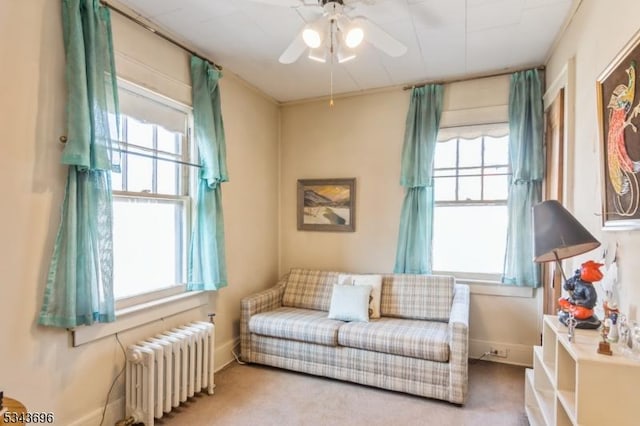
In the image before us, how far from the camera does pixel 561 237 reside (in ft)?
5.50

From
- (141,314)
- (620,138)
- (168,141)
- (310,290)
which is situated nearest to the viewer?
(620,138)

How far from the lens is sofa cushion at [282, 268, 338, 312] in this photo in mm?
3523

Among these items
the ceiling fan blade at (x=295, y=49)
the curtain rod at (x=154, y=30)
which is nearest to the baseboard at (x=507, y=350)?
the ceiling fan blade at (x=295, y=49)

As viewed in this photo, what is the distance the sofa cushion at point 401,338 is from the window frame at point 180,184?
1453 mm

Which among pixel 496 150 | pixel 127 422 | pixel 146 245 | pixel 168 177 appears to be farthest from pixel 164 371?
pixel 496 150

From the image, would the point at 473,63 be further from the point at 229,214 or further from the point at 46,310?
the point at 46,310

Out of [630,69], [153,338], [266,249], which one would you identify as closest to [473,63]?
[630,69]

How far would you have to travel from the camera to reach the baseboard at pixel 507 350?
319 centimetres

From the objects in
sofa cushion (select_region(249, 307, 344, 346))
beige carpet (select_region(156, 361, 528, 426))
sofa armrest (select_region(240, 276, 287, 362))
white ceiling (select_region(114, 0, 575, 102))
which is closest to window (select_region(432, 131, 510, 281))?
white ceiling (select_region(114, 0, 575, 102))

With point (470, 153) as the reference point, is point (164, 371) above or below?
below

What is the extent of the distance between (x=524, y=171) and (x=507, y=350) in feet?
5.57

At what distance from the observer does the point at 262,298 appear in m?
3.35

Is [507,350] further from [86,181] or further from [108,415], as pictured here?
[86,181]

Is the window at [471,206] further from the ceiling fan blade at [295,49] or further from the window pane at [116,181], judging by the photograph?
the window pane at [116,181]
